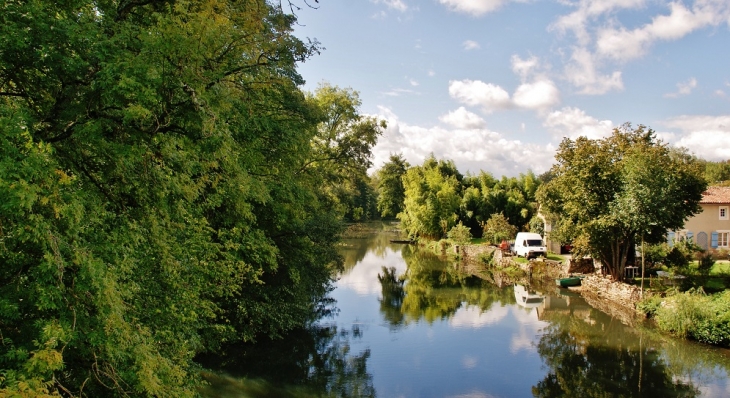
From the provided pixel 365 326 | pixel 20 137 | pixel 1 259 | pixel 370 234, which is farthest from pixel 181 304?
pixel 370 234

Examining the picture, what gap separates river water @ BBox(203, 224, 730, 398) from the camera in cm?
1423

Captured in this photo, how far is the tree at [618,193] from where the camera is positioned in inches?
877

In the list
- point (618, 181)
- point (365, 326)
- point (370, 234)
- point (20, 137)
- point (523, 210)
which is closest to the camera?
point (20, 137)

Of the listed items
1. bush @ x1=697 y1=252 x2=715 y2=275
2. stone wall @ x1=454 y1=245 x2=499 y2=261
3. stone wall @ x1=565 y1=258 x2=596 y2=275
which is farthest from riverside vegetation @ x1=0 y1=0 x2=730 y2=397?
stone wall @ x1=454 y1=245 x2=499 y2=261

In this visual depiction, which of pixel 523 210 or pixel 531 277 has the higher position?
pixel 523 210

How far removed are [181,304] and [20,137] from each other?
500 centimetres

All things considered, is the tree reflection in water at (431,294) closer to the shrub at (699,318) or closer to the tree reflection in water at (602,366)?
the tree reflection in water at (602,366)

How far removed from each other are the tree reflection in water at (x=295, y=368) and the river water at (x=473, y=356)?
36 millimetres


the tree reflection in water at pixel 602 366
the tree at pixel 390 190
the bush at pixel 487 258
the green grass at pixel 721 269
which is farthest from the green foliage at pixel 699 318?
the tree at pixel 390 190

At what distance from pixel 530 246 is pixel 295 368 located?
24.4 meters

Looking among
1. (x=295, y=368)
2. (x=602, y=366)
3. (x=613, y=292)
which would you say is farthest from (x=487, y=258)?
(x=295, y=368)

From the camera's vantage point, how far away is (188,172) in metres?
7.80

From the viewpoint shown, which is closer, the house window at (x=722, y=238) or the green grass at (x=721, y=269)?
the green grass at (x=721, y=269)

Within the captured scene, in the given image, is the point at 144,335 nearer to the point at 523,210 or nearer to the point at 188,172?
the point at 188,172
